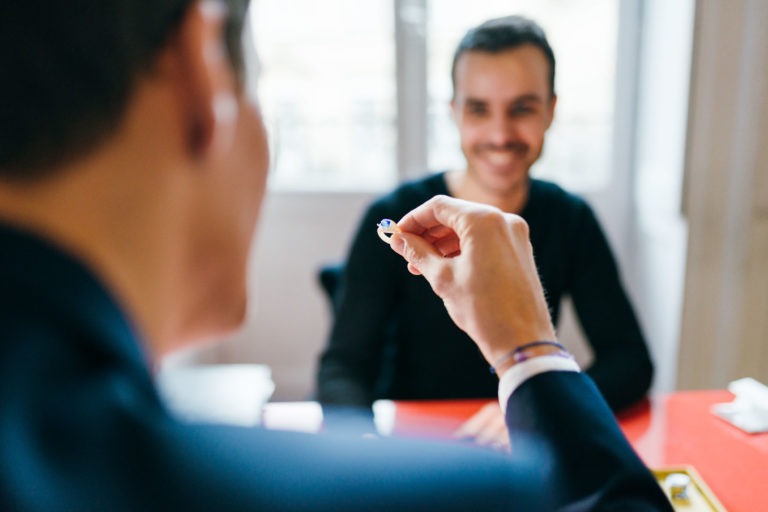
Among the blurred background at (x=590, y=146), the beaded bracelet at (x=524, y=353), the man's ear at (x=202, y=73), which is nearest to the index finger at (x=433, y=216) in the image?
the beaded bracelet at (x=524, y=353)

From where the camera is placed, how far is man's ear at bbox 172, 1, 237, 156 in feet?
1.09

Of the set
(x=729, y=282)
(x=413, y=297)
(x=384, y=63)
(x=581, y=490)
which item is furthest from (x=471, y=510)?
(x=384, y=63)

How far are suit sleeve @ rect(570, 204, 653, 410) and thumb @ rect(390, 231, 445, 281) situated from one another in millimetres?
641

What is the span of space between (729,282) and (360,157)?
1323mm

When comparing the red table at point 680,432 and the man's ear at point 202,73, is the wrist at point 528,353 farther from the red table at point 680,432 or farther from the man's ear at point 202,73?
the red table at point 680,432

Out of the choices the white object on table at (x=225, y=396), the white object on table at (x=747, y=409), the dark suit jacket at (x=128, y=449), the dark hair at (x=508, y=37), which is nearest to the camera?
the dark suit jacket at (x=128, y=449)

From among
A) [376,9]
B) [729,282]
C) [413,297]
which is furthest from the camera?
[376,9]

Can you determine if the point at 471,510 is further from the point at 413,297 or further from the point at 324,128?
the point at 324,128

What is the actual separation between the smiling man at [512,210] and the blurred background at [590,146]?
0.53 meters

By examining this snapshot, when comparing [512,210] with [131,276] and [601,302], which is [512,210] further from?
[131,276]

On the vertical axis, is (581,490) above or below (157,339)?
below

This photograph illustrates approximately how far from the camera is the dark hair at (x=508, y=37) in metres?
1.17

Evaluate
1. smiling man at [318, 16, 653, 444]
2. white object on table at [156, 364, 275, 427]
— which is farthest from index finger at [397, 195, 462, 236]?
smiling man at [318, 16, 653, 444]

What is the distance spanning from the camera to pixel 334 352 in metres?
1.23
